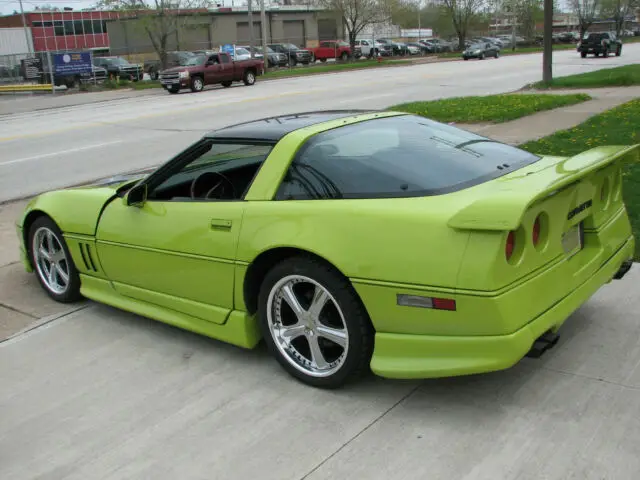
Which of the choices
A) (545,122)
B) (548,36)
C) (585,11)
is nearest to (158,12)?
(548,36)

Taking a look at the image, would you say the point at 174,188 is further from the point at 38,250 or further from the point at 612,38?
the point at 612,38

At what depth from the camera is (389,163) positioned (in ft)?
12.2

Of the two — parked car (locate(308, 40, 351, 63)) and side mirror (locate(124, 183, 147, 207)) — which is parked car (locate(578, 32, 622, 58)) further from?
side mirror (locate(124, 183, 147, 207))

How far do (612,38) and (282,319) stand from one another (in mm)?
46467

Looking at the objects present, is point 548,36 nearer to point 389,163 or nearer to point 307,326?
point 389,163

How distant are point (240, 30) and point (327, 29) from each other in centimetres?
1127

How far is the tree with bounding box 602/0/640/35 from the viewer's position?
78.6 metres

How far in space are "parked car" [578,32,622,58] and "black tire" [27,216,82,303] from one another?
44563mm

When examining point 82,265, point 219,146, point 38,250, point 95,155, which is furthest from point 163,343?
point 95,155

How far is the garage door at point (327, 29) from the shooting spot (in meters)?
76.1

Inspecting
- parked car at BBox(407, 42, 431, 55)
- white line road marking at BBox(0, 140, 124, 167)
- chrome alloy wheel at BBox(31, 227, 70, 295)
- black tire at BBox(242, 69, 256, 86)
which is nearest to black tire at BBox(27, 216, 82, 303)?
chrome alloy wheel at BBox(31, 227, 70, 295)

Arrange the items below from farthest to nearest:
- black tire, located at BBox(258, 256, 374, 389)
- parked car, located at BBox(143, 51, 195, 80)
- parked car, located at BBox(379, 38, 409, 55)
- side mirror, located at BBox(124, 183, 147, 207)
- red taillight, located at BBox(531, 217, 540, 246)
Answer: parked car, located at BBox(379, 38, 409, 55)
parked car, located at BBox(143, 51, 195, 80)
side mirror, located at BBox(124, 183, 147, 207)
black tire, located at BBox(258, 256, 374, 389)
red taillight, located at BBox(531, 217, 540, 246)

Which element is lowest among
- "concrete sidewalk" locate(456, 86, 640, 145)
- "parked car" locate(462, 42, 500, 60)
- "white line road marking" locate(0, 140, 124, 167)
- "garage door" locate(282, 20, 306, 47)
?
"white line road marking" locate(0, 140, 124, 167)

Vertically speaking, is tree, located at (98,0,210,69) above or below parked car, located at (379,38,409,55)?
above
